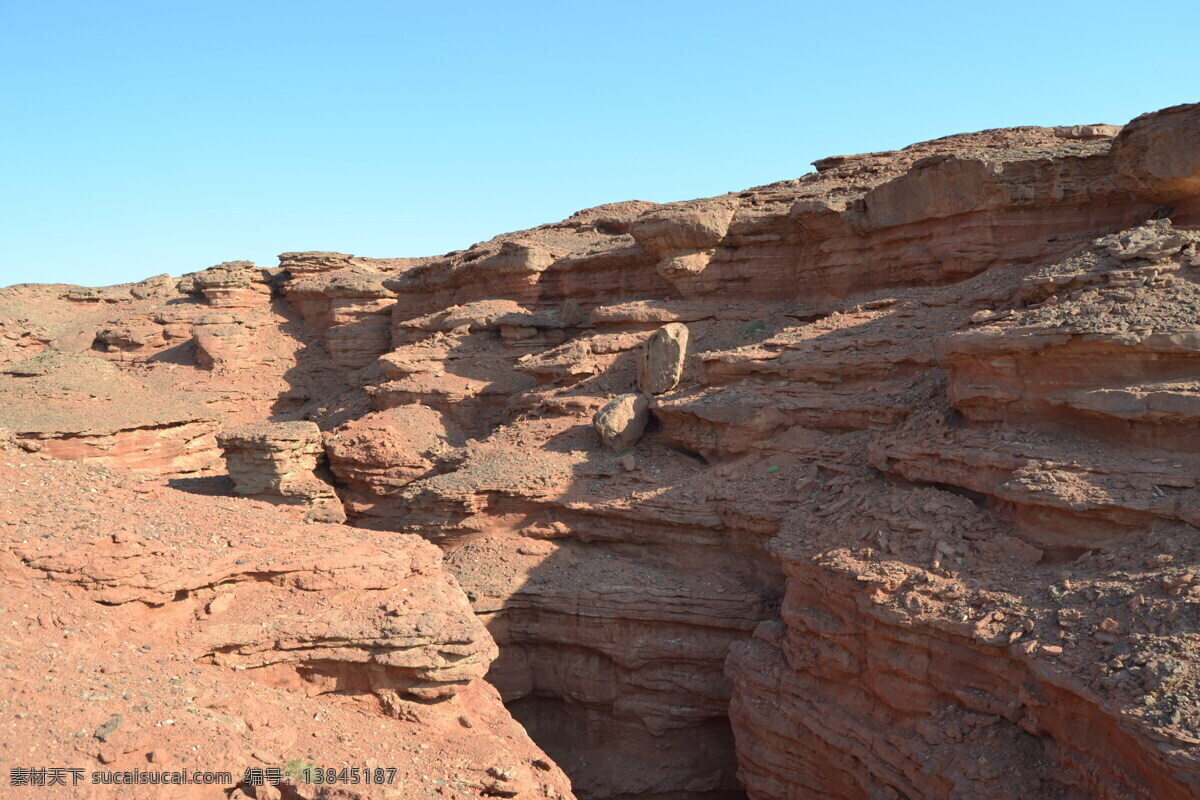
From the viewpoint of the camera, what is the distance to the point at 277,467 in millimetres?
18188

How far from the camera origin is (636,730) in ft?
44.8

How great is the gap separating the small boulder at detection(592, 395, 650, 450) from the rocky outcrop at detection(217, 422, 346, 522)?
5.99 meters

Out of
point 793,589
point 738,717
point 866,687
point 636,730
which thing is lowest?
point 636,730

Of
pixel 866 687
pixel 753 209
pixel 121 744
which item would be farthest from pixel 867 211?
pixel 121 744

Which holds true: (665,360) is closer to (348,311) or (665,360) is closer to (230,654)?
(230,654)

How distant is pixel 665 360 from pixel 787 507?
5.30 meters

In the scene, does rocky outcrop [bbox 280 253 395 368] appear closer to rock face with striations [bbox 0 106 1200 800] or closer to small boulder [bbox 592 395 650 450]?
rock face with striations [bbox 0 106 1200 800]

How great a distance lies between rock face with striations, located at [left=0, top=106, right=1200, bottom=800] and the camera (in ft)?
27.4

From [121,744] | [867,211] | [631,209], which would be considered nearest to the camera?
[121,744]

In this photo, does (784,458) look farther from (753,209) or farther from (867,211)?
(753,209)

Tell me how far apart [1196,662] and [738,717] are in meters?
5.81

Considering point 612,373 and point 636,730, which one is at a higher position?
point 612,373

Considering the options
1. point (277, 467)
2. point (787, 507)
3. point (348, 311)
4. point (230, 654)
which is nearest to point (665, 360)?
point (787, 507)

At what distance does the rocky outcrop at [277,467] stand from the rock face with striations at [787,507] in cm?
9
